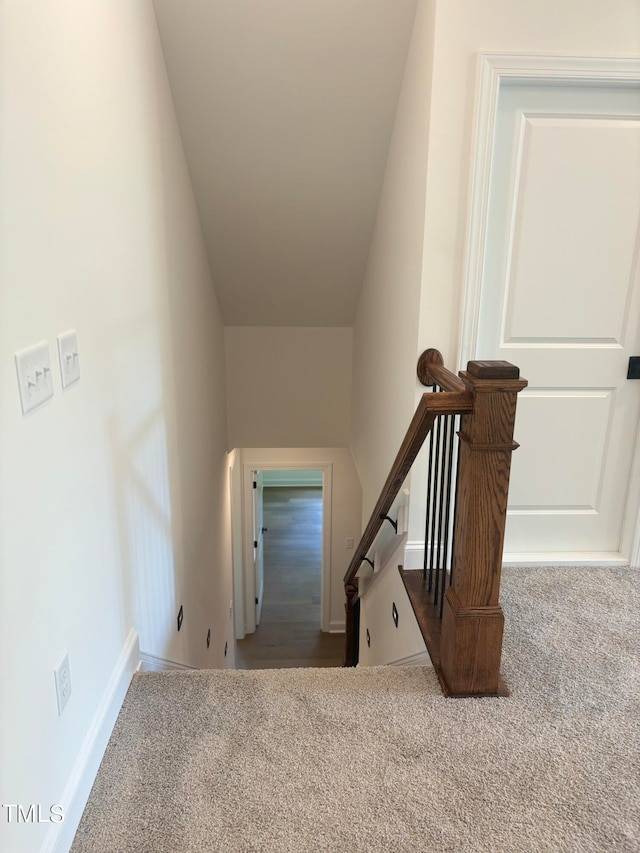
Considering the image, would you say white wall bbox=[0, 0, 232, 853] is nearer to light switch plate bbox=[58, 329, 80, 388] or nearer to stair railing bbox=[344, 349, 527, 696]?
light switch plate bbox=[58, 329, 80, 388]

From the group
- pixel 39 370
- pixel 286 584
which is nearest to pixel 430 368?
pixel 39 370

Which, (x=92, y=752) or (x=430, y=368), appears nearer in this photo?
(x=92, y=752)

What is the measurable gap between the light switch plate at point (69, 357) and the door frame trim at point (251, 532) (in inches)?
178

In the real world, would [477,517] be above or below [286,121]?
below

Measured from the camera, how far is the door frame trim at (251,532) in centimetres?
588

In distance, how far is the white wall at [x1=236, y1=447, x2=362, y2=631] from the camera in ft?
19.2

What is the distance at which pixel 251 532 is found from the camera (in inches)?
244

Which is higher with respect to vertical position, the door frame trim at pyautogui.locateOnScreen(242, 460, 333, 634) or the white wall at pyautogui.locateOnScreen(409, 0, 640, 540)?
the white wall at pyautogui.locateOnScreen(409, 0, 640, 540)

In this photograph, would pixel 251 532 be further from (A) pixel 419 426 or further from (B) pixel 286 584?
(A) pixel 419 426

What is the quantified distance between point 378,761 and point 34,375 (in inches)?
46.1

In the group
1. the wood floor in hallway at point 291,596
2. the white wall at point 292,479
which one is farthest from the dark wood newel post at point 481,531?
the white wall at point 292,479

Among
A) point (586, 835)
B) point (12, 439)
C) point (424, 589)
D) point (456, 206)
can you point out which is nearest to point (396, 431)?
point (424, 589)

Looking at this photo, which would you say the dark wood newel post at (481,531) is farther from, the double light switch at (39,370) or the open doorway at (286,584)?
the open doorway at (286,584)

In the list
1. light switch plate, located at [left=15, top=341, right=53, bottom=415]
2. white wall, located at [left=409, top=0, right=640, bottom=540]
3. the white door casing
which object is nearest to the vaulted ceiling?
white wall, located at [left=409, top=0, right=640, bottom=540]
